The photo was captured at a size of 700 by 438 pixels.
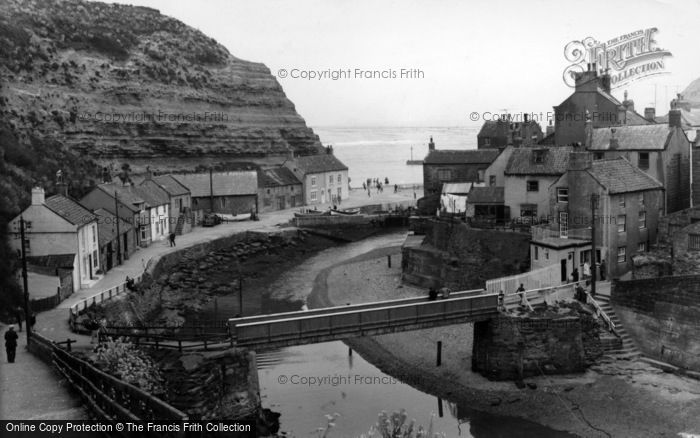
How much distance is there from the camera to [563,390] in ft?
105

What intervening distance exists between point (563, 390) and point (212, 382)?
14.0 m

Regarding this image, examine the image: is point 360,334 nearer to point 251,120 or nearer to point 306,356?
point 306,356

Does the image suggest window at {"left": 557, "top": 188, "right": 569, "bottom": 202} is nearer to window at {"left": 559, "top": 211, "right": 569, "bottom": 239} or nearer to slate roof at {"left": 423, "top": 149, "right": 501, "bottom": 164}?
window at {"left": 559, "top": 211, "right": 569, "bottom": 239}

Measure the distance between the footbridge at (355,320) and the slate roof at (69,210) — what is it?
18.3m

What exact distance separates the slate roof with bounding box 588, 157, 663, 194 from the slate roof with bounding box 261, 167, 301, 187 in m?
52.0

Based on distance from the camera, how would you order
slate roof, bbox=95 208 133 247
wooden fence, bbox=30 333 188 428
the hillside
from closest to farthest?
1. wooden fence, bbox=30 333 188 428
2. slate roof, bbox=95 208 133 247
3. the hillside

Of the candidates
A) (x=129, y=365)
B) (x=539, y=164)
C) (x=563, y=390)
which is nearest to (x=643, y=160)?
(x=539, y=164)

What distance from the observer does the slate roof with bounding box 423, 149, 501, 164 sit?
7312 cm

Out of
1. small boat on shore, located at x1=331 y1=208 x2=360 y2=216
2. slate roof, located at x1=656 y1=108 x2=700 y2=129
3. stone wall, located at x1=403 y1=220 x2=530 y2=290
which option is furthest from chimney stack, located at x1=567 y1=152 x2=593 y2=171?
small boat on shore, located at x1=331 y1=208 x2=360 y2=216

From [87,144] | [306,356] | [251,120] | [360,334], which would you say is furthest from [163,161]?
[360,334]

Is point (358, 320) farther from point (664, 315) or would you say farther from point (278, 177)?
point (278, 177)

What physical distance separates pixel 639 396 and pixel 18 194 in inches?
1580

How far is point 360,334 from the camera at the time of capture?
32375 millimetres

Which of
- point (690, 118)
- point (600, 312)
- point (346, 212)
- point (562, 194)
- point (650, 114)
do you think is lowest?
point (600, 312)
